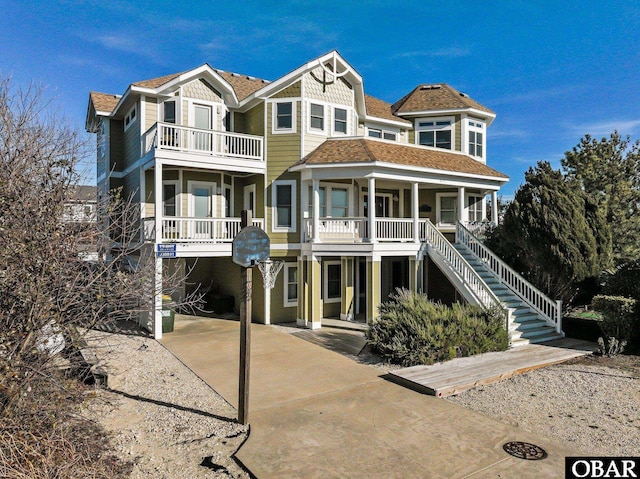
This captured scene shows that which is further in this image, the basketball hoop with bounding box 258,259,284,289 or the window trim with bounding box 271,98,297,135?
the window trim with bounding box 271,98,297,135

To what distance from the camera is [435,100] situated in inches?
793

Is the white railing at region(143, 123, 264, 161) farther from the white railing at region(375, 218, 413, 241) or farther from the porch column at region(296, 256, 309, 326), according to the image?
the white railing at region(375, 218, 413, 241)

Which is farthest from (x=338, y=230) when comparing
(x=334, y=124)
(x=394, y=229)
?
(x=334, y=124)

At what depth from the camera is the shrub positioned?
10.9 meters

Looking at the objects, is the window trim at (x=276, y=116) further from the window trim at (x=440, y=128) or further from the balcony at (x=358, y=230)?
the window trim at (x=440, y=128)

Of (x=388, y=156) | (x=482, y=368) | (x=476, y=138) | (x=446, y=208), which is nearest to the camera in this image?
(x=482, y=368)

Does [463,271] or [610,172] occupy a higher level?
[610,172]

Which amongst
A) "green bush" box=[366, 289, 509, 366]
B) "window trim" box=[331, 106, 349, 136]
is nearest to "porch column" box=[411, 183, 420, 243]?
"window trim" box=[331, 106, 349, 136]

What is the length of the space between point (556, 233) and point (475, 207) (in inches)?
264

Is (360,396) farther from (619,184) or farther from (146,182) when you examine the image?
(619,184)

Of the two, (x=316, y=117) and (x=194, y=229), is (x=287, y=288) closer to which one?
(x=194, y=229)

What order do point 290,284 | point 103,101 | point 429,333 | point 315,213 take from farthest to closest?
point 103,101, point 290,284, point 315,213, point 429,333

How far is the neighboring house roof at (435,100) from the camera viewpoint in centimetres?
1961

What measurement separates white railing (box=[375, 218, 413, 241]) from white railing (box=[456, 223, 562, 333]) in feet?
8.41
